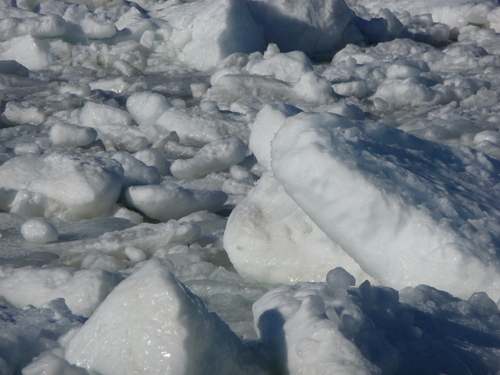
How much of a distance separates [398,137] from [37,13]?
468 centimetres

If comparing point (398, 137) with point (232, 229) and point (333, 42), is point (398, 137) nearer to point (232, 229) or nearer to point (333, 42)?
point (232, 229)

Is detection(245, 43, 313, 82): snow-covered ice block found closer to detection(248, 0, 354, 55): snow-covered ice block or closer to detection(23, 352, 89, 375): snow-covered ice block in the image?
detection(248, 0, 354, 55): snow-covered ice block

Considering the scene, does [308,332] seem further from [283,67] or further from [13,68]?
[13,68]

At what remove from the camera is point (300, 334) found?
1112mm

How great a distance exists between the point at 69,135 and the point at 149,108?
554 millimetres

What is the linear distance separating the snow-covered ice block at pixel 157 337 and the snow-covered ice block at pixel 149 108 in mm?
2507

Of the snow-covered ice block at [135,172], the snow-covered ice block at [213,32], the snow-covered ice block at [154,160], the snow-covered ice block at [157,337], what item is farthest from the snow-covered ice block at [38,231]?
the snow-covered ice block at [213,32]

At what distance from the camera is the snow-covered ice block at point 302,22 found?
17.5 feet

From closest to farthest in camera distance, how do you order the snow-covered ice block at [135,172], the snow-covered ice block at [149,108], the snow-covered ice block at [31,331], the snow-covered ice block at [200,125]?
the snow-covered ice block at [31,331] → the snow-covered ice block at [135,172] → the snow-covered ice block at [200,125] → the snow-covered ice block at [149,108]

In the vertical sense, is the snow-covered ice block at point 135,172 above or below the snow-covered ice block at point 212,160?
above

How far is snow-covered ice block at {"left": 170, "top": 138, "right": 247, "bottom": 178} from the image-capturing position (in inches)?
113

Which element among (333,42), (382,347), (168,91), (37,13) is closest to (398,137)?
(382,347)

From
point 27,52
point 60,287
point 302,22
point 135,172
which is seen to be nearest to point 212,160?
point 135,172

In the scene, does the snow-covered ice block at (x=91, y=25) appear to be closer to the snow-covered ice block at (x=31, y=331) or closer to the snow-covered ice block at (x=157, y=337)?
the snow-covered ice block at (x=31, y=331)
